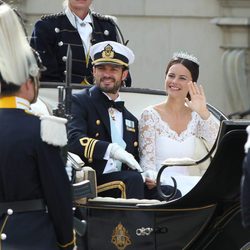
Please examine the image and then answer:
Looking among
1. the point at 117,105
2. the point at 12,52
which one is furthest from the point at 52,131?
the point at 117,105

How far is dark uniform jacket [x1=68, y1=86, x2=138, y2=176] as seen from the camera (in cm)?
602

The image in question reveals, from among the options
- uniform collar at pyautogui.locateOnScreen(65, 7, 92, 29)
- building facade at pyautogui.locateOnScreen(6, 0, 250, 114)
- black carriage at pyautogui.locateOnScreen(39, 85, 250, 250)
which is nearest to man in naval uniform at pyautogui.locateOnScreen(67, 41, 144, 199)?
black carriage at pyautogui.locateOnScreen(39, 85, 250, 250)

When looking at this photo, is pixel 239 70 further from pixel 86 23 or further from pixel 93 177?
pixel 93 177

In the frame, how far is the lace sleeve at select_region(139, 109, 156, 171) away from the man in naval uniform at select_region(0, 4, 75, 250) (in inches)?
73.7

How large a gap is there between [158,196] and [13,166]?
6.04 ft

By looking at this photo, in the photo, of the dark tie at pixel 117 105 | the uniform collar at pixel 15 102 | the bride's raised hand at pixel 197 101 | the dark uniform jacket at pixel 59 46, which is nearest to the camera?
the uniform collar at pixel 15 102

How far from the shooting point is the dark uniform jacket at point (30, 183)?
438 centimetres

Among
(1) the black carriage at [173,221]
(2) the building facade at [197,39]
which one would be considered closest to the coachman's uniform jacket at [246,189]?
(1) the black carriage at [173,221]

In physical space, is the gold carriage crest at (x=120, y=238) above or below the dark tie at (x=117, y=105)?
below

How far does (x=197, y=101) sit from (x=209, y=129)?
16cm

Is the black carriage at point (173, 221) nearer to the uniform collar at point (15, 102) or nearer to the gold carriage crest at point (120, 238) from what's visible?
the gold carriage crest at point (120, 238)

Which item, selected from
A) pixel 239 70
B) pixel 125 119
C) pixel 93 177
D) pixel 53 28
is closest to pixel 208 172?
pixel 93 177

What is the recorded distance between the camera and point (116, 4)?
1315 centimetres

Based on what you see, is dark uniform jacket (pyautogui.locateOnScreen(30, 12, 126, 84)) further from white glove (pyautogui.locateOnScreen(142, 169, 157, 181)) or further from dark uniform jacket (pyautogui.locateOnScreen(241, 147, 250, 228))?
dark uniform jacket (pyautogui.locateOnScreen(241, 147, 250, 228))
